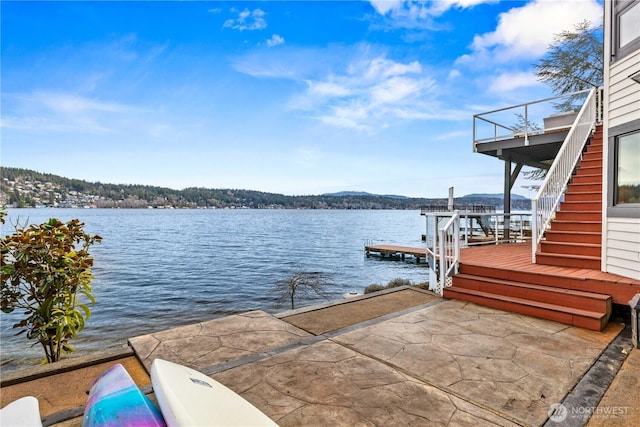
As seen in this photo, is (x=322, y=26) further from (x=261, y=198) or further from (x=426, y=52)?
(x=261, y=198)

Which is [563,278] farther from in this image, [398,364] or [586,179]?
[586,179]

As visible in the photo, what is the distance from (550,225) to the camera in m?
6.17

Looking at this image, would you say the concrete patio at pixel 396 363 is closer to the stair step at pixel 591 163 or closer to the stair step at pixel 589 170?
the stair step at pixel 589 170

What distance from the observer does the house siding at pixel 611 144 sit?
171 inches

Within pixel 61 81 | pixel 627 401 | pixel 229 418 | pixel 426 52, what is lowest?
pixel 627 401

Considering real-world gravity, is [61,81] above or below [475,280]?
above

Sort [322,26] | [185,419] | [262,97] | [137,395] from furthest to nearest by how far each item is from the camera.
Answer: [262,97] → [322,26] → [137,395] → [185,419]

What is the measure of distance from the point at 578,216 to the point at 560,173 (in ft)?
3.30

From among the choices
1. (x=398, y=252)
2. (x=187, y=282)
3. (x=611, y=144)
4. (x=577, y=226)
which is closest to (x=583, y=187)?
(x=577, y=226)

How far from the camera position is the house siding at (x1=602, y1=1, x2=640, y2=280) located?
4.35 m

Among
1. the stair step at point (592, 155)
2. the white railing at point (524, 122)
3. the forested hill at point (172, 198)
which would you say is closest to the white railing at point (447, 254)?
the stair step at point (592, 155)

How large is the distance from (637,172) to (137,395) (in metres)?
6.24

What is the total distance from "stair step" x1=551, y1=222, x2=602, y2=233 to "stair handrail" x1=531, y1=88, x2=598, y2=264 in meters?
0.14

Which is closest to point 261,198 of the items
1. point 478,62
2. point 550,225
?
point 478,62
